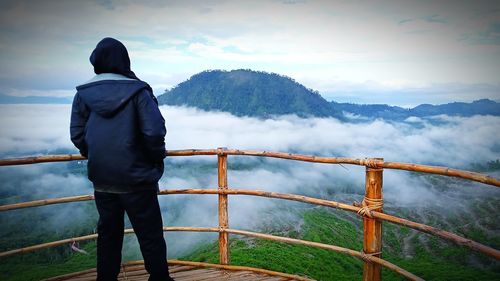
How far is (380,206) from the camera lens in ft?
8.96

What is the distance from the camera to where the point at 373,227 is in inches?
108

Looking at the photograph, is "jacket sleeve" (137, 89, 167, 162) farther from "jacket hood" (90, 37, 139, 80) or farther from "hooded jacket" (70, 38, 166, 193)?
"jacket hood" (90, 37, 139, 80)

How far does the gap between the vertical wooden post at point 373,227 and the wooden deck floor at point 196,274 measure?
686 millimetres

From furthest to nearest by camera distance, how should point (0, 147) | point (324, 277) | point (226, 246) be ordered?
point (0, 147), point (324, 277), point (226, 246)

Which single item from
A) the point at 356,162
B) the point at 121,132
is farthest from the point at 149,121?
the point at 356,162

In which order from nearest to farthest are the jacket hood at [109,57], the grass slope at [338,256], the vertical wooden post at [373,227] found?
the jacket hood at [109,57]
the vertical wooden post at [373,227]
the grass slope at [338,256]

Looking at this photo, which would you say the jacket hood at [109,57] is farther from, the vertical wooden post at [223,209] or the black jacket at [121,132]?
the vertical wooden post at [223,209]

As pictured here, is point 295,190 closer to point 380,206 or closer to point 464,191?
point 464,191

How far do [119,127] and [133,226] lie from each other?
72 cm

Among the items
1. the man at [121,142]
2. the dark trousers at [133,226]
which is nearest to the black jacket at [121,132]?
the man at [121,142]

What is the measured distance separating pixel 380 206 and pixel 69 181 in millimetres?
128365

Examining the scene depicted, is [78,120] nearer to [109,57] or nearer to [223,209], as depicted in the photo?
[109,57]

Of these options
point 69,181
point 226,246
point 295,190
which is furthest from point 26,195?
point 226,246

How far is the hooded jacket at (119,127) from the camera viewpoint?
7.37 feet
